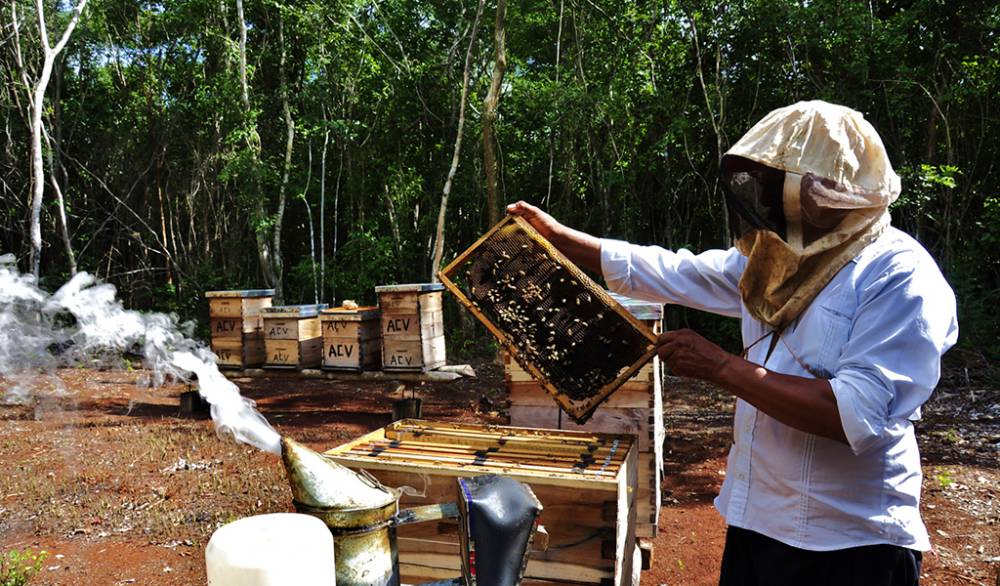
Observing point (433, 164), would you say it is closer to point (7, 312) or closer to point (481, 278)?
point (7, 312)

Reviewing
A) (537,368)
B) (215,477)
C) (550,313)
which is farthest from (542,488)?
(215,477)

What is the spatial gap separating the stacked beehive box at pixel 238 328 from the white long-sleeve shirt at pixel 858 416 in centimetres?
597

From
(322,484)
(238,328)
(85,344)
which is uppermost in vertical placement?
(322,484)

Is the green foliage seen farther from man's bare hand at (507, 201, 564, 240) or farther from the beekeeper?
the beekeeper

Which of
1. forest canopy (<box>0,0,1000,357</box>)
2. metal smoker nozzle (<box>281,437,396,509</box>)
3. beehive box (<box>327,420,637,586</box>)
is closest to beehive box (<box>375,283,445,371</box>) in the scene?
beehive box (<box>327,420,637,586</box>)

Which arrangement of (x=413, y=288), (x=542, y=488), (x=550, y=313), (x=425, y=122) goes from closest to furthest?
(x=542, y=488), (x=550, y=313), (x=413, y=288), (x=425, y=122)

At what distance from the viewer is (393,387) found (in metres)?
9.91

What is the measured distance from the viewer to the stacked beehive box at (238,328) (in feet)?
22.3

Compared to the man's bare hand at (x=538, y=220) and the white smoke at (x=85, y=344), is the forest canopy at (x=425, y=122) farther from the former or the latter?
the man's bare hand at (x=538, y=220)

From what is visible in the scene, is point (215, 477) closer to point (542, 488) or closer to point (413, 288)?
point (413, 288)

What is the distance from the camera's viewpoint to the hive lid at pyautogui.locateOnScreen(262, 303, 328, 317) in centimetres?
657

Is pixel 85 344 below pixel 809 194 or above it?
below

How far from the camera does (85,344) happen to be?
8547mm

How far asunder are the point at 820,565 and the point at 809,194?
88 centimetres
